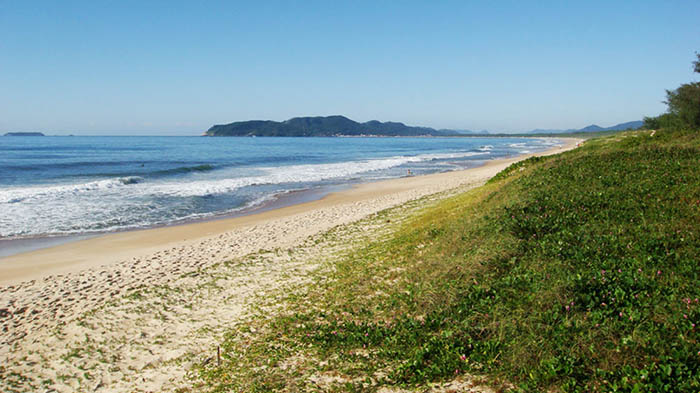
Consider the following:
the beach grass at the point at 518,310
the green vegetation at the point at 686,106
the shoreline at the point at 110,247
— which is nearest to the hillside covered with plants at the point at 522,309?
the beach grass at the point at 518,310

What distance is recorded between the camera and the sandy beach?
18.5 ft

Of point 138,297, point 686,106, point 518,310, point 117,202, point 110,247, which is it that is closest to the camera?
point 518,310

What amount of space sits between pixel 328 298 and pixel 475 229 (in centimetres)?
320

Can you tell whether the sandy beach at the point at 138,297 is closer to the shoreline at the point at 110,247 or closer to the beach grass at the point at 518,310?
the shoreline at the point at 110,247

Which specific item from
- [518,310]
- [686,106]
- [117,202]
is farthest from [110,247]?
[686,106]

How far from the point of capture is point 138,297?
810 centimetres

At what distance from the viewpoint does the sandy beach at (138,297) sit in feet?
18.5

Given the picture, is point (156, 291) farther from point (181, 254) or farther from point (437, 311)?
point (437, 311)

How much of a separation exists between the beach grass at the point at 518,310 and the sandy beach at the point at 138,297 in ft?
2.77

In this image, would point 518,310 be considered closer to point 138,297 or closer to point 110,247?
point 138,297

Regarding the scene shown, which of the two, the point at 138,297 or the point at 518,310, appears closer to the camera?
the point at 518,310

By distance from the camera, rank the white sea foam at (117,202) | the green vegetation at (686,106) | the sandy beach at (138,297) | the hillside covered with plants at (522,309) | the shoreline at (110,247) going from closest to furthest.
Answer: the hillside covered with plants at (522,309) → the sandy beach at (138,297) → the shoreline at (110,247) → the white sea foam at (117,202) → the green vegetation at (686,106)

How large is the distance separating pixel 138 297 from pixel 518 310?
6853mm

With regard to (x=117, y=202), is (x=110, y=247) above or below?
below
